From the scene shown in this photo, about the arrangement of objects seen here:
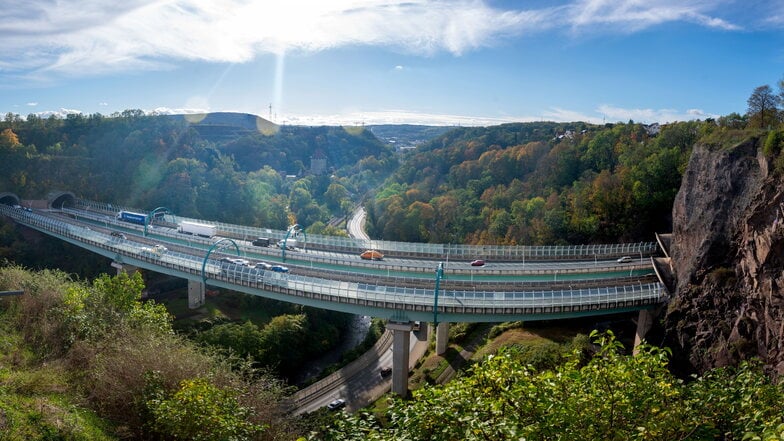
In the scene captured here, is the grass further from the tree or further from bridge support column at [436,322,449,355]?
the tree

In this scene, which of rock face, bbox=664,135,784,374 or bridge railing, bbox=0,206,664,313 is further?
bridge railing, bbox=0,206,664,313

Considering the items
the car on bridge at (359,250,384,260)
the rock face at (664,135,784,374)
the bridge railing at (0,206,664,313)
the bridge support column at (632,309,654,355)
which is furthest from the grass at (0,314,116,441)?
the bridge support column at (632,309,654,355)

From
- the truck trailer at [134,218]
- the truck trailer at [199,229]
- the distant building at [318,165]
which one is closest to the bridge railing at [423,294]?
the truck trailer at [199,229]

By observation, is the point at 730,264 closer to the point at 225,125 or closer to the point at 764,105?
the point at 764,105

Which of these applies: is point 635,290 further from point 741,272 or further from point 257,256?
point 257,256

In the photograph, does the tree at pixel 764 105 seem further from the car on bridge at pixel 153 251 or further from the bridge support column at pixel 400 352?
the car on bridge at pixel 153 251
